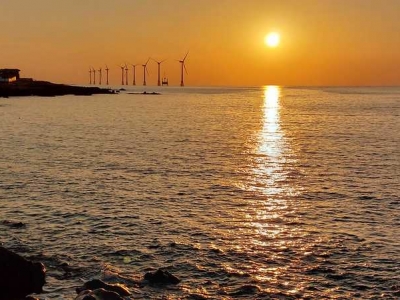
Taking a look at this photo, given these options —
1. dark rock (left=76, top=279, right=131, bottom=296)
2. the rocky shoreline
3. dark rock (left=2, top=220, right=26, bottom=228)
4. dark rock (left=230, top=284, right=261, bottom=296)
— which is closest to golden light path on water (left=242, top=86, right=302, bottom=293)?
dark rock (left=230, top=284, right=261, bottom=296)

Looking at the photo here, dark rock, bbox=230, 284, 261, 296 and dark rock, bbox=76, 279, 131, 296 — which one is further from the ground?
dark rock, bbox=76, 279, 131, 296

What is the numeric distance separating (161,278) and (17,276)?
588 centimetres

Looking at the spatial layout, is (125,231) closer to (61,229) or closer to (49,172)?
(61,229)

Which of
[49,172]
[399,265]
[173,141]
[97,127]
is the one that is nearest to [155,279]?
[399,265]

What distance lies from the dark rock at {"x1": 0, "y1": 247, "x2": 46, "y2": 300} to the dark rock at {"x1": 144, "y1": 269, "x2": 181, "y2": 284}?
4.41 metres

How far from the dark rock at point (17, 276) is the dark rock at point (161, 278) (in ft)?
14.5

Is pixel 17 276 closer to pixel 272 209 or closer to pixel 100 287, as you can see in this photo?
pixel 100 287

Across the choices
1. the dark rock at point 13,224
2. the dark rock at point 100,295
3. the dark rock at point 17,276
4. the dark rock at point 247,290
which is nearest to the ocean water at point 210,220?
the dark rock at point 247,290

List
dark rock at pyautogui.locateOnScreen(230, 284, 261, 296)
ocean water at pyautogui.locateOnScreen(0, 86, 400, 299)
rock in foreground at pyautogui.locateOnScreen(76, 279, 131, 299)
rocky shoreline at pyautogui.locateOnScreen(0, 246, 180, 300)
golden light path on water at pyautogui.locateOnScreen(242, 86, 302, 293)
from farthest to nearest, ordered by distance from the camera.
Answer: golden light path on water at pyautogui.locateOnScreen(242, 86, 302, 293) → ocean water at pyautogui.locateOnScreen(0, 86, 400, 299) → dark rock at pyautogui.locateOnScreen(230, 284, 261, 296) → rock in foreground at pyautogui.locateOnScreen(76, 279, 131, 299) → rocky shoreline at pyautogui.locateOnScreen(0, 246, 180, 300)

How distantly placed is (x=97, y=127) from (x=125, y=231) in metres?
75.9

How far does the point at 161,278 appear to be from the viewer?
21.2 meters

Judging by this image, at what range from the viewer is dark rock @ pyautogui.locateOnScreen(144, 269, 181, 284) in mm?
21094

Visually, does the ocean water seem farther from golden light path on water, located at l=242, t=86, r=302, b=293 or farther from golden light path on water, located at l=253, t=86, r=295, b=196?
golden light path on water, located at l=253, t=86, r=295, b=196

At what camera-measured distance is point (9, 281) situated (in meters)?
18.8
